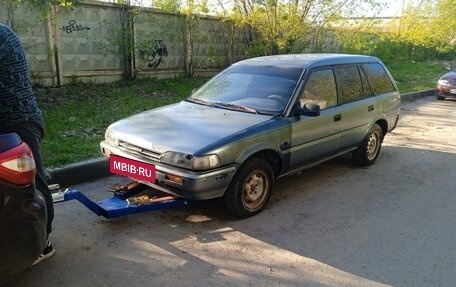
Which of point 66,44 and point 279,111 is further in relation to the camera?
point 66,44

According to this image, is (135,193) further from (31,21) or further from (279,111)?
(31,21)

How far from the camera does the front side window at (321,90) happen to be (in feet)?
15.2

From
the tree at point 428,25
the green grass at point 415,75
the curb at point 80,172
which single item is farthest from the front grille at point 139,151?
the tree at point 428,25

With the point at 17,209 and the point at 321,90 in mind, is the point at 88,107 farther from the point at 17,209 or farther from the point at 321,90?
the point at 17,209

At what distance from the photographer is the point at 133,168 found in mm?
3869

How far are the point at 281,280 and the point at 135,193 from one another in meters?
1.77

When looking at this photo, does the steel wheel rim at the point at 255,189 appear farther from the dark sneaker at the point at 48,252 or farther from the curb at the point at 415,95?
the curb at the point at 415,95

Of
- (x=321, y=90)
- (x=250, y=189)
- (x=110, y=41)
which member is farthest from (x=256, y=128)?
(x=110, y=41)

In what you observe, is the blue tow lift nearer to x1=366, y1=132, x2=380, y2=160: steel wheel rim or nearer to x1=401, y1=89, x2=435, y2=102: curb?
x1=366, y1=132, x2=380, y2=160: steel wheel rim

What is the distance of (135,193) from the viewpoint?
13.5ft

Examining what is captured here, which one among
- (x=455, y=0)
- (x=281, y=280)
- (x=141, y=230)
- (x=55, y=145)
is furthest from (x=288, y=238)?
(x=455, y=0)

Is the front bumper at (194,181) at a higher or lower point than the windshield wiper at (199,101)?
lower

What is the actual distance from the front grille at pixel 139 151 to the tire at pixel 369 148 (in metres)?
3.11

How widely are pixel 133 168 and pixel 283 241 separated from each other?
1516 mm
